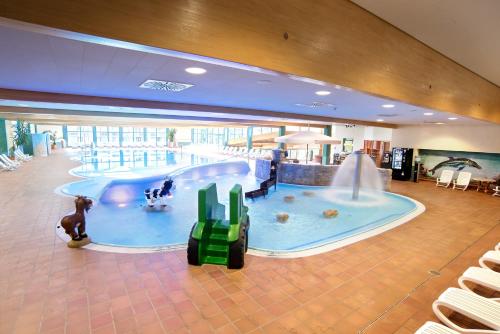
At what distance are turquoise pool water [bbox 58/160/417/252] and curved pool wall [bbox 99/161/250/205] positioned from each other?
0.09 feet

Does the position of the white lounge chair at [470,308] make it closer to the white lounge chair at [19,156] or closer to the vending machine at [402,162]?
the vending machine at [402,162]

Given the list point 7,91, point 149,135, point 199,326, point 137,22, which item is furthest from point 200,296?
point 149,135

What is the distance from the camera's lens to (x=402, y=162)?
38.3 feet

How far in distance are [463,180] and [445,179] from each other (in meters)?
0.58

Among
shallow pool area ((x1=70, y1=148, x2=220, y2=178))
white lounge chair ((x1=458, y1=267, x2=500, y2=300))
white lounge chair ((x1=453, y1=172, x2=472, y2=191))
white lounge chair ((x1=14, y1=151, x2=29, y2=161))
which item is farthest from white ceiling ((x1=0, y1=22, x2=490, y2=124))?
white lounge chair ((x1=14, y1=151, x2=29, y2=161))

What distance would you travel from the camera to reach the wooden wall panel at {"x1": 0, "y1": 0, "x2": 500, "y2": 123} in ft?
3.93

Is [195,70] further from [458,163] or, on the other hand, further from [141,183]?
[458,163]

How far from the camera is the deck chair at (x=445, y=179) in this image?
10453mm

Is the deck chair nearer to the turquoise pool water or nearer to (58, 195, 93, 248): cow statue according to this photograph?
the turquoise pool water

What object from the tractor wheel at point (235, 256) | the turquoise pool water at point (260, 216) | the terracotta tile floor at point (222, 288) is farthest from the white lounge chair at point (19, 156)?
the tractor wheel at point (235, 256)

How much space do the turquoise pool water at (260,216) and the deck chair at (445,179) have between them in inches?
139

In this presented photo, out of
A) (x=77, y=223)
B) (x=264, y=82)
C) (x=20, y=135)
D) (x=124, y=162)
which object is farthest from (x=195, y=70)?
(x=20, y=135)

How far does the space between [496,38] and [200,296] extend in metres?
3.90

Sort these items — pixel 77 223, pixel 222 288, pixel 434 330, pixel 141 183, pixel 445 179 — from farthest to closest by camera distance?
pixel 445 179 → pixel 141 183 → pixel 77 223 → pixel 222 288 → pixel 434 330
